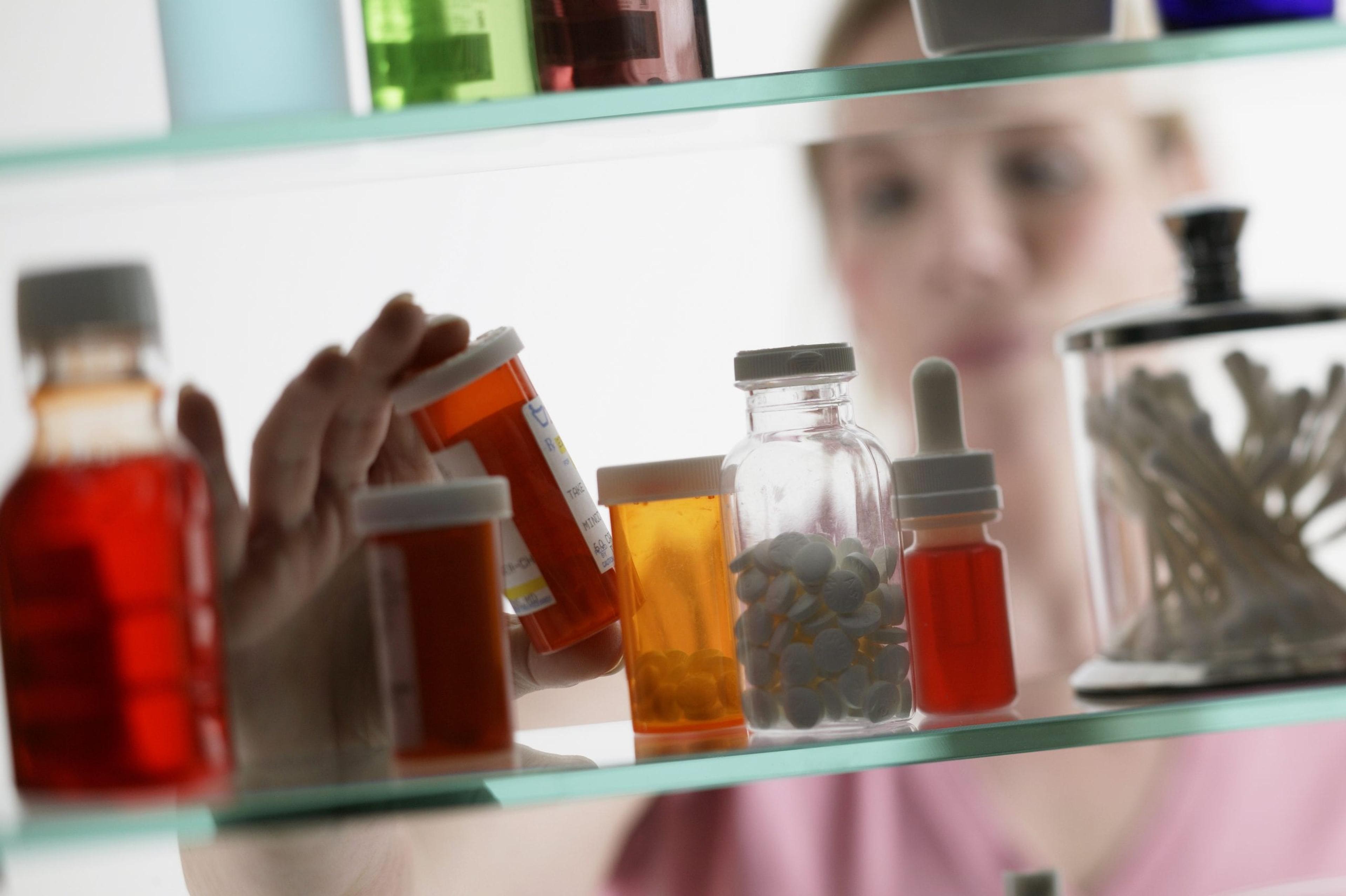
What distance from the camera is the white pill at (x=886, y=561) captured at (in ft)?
1.63

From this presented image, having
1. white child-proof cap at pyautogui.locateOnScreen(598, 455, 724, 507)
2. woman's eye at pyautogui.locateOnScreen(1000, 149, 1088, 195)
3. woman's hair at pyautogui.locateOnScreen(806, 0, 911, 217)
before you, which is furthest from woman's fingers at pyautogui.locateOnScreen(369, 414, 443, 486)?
woman's eye at pyautogui.locateOnScreen(1000, 149, 1088, 195)

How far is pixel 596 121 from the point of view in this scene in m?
0.49

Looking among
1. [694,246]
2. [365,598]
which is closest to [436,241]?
[694,246]

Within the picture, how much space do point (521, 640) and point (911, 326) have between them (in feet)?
3.46

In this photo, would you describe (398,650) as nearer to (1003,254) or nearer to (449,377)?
(449,377)

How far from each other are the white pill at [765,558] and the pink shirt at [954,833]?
1096mm

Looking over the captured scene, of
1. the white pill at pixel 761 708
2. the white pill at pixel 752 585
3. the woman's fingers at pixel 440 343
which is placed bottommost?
the white pill at pixel 761 708

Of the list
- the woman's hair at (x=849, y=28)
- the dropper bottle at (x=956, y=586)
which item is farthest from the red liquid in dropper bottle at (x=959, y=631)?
the woman's hair at (x=849, y=28)

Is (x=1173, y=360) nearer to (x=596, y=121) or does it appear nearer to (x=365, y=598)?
(x=596, y=121)

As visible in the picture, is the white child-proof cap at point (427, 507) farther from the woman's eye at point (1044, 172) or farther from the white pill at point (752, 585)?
→ the woman's eye at point (1044, 172)

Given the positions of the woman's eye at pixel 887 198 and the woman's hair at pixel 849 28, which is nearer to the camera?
the woman's hair at pixel 849 28

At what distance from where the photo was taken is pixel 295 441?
52cm

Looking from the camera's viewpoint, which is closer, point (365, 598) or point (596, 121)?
point (596, 121)

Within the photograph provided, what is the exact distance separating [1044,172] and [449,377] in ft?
4.01
